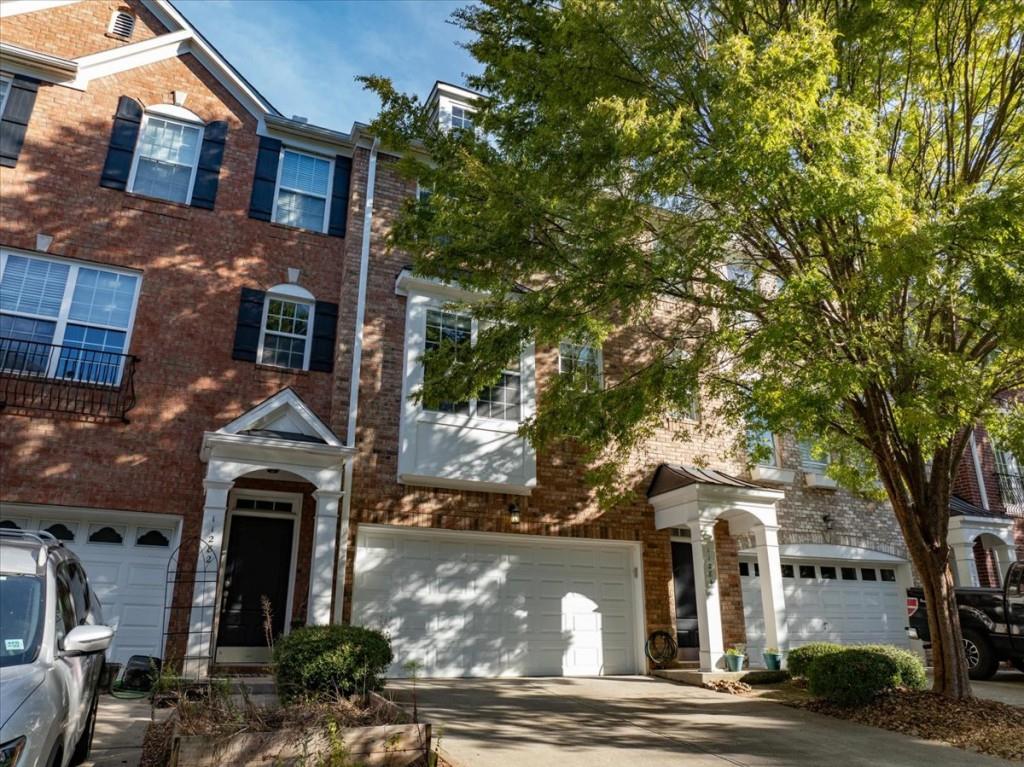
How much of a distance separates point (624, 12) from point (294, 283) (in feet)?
23.9

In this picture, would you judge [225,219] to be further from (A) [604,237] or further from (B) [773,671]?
(B) [773,671]

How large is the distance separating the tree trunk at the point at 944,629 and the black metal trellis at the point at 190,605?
9480 mm

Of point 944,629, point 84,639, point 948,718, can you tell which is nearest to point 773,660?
point 944,629

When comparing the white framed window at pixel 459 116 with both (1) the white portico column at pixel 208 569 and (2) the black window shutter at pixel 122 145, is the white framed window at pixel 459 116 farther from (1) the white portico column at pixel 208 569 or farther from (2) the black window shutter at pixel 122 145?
(1) the white portico column at pixel 208 569

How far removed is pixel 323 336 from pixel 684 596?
27.9 feet

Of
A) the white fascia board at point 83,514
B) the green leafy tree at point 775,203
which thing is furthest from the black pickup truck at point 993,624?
the white fascia board at point 83,514

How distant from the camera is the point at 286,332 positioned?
12328 mm

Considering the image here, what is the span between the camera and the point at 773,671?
11500 millimetres

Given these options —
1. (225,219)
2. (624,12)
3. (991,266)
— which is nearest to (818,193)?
(991,266)

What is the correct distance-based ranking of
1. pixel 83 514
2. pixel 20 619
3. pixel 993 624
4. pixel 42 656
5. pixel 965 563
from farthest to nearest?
pixel 965 563 → pixel 993 624 → pixel 83 514 → pixel 20 619 → pixel 42 656

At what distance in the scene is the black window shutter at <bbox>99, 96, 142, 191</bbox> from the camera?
38.7ft

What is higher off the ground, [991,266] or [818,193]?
[818,193]

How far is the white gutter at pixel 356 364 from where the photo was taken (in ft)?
35.6

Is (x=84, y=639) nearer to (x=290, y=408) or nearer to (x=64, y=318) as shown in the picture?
(x=290, y=408)
